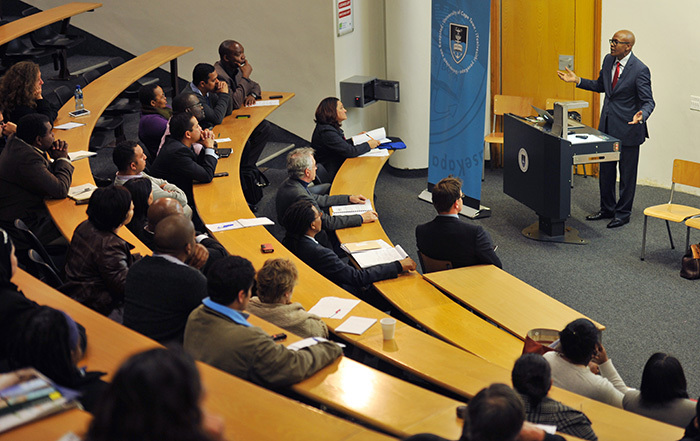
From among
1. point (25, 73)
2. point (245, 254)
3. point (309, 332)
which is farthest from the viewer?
point (25, 73)

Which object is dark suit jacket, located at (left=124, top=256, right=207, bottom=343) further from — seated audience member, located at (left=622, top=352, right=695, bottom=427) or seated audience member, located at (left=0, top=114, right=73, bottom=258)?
seated audience member, located at (left=622, top=352, right=695, bottom=427)

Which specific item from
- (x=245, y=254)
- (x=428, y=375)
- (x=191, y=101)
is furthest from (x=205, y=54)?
(x=428, y=375)

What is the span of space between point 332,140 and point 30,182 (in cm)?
279

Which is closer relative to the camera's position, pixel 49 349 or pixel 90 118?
pixel 49 349

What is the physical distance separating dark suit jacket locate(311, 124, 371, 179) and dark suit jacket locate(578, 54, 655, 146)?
2.36 m

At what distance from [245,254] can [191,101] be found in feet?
6.97

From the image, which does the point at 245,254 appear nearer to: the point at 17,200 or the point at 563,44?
the point at 17,200

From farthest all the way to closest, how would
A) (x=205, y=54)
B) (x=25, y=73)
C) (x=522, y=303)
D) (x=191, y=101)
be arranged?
(x=205, y=54)
(x=191, y=101)
(x=25, y=73)
(x=522, y=303)

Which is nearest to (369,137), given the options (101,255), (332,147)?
(332,147)

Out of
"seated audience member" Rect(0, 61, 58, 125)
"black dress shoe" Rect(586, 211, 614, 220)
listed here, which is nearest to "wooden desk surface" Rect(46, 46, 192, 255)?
"seated audience member" Rect(0, 61, 58, 125)

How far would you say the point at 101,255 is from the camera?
3803 mm

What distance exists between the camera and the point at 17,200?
4.85 meters

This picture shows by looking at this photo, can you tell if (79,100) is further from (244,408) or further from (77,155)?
(244,408)

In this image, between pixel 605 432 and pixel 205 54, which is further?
pixel 205 54
